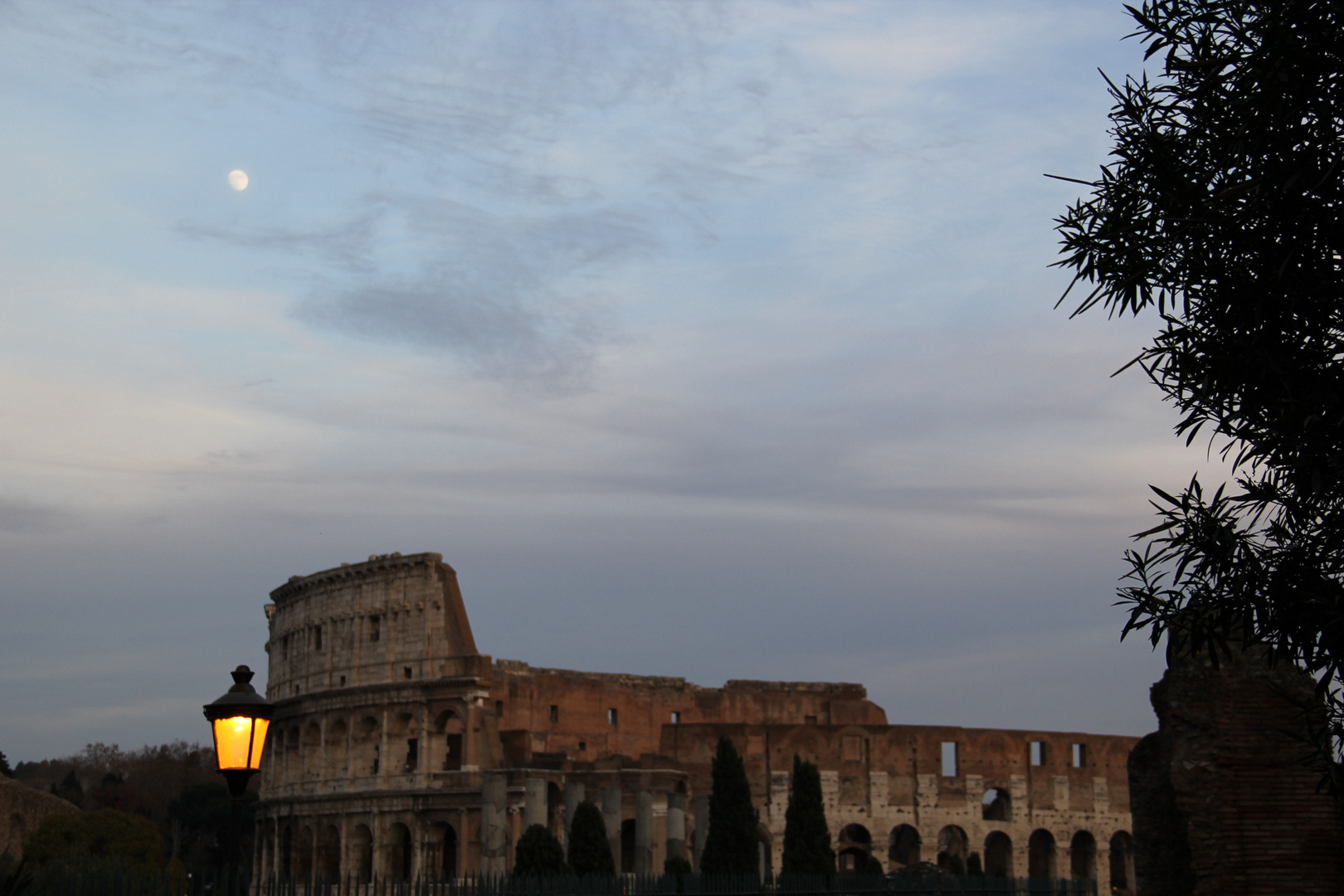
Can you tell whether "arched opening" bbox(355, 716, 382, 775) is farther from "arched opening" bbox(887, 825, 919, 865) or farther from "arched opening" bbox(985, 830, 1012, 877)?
"arched opening" bbox(985, 830, 1012, 877)

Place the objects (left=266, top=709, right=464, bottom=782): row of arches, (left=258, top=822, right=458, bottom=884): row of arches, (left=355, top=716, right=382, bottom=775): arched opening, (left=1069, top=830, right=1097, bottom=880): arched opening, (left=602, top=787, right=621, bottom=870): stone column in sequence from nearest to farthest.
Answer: (left=602, top=787, right=621, bottom=870): stone column < (left=258, top=822, right=458, bottom=884): row of arches < (left=266, top=709, right=464, bottom=782): row of arches < (left=355, top=716, right=382, bottom=775): arched opening < (left=1069, top=830, right=1097, bottom=880): arched opening

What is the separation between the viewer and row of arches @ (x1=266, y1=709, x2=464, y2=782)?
134 ft

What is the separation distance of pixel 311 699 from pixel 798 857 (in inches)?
847

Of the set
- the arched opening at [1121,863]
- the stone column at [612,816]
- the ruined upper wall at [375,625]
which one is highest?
the ruined upper wall at [375,625]

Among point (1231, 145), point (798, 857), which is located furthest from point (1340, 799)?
point (798, 857)

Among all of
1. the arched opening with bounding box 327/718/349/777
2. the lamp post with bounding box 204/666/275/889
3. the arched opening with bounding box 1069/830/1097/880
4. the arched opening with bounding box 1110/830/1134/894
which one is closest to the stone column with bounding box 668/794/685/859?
the arched opening with bounding box 327/718/349/777

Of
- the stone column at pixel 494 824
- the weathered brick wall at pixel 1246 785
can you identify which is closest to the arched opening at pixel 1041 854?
the stone column at pixel 494 824

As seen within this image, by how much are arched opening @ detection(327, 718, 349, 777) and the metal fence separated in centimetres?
2434

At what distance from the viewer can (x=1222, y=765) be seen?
12.1 m

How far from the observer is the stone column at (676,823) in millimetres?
32250

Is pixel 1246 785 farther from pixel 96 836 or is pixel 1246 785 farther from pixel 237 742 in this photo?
pixel 96 836

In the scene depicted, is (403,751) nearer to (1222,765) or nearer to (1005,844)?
(1005,844)

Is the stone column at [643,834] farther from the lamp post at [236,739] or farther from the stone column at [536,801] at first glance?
the lamp post at [236,739]

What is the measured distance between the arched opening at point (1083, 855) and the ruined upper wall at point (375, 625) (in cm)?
2199
